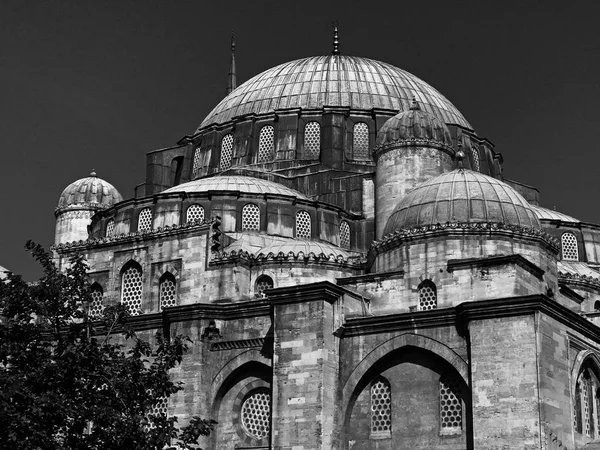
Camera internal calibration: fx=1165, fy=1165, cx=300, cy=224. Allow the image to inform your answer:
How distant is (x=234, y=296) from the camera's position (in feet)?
122

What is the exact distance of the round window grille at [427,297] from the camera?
3359cm

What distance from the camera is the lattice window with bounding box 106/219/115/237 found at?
42844 mm

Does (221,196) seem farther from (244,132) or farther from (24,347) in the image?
(24,347)

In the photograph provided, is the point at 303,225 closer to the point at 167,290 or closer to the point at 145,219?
the point at 145,219

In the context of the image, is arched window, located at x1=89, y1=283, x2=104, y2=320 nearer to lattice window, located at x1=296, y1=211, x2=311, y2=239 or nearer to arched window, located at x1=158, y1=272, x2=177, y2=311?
arched window, located at x1=158, y1=272, x2=177, y2=311

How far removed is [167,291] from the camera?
38.2 m

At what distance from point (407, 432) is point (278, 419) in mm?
3552

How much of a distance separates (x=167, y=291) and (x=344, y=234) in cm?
835

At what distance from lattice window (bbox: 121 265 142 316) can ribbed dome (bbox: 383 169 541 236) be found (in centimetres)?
874

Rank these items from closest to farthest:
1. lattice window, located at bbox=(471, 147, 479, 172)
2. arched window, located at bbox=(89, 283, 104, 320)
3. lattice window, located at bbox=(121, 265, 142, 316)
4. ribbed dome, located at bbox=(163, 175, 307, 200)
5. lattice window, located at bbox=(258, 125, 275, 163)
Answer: lattice window, located at bbox=(121, 265, 142, 316) < arched window, located at bbox=(89, 283, 104, 320) < ribbed dome, located at bbox=(163, 175, 307, 200) < lattice window, located at bbox=(258, 125, 275, 163) < lattice window, located at bbox=(471, 147, 479, 172)

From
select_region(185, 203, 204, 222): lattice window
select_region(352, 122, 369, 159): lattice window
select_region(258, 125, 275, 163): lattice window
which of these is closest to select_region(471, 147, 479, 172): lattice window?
select_region(352, 122, 369, 159): lattice window

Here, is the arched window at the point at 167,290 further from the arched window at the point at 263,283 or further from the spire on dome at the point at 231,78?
the spire on dome at the point at 231,78

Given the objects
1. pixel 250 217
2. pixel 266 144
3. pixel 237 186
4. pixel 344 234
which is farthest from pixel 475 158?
pixel 250 217

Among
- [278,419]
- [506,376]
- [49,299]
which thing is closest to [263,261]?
[278,419]
